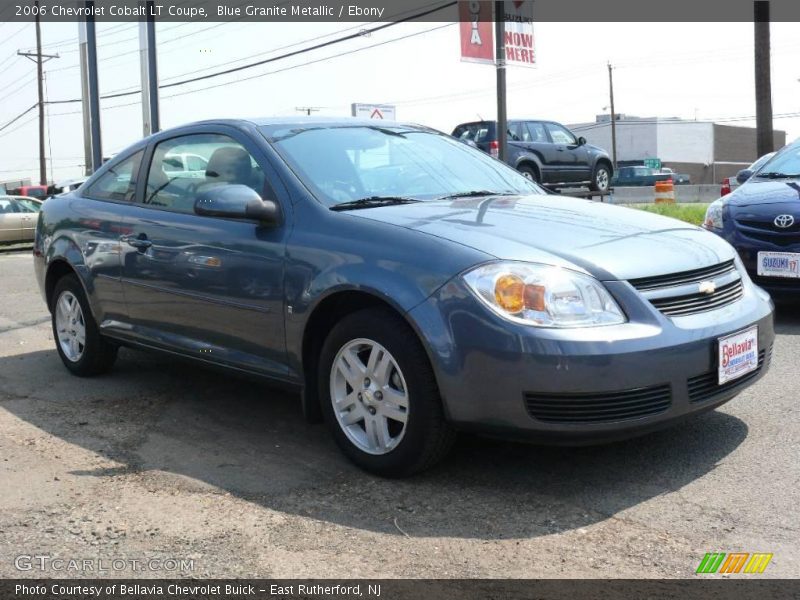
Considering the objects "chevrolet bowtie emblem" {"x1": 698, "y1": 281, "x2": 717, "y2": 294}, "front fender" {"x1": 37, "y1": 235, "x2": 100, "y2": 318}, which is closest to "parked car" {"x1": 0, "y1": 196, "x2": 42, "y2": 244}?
"front fender" {"x1": 37, "y1": 235, "x2": 100, "y2": 318}

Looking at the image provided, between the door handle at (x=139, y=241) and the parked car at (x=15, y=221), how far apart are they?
16539 millimetres

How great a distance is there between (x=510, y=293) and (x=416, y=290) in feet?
1.25

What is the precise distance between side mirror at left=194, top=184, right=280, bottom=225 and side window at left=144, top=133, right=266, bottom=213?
0.67 feet

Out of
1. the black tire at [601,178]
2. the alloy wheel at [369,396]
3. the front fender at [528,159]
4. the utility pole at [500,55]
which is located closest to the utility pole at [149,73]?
the utility pole at [500,55]

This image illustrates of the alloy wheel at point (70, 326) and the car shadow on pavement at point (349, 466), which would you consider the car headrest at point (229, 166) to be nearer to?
the car shadow on pavement at point (349, 466)

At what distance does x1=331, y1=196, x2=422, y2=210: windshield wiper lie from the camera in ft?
13.9

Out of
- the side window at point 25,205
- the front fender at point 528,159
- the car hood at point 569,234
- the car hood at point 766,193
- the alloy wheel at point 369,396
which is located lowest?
the alloy wheel at point 369,396

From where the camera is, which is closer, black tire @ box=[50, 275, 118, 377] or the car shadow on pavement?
the car shadow on pavement

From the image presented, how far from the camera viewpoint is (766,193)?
7109mm

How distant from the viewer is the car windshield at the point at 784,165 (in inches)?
302

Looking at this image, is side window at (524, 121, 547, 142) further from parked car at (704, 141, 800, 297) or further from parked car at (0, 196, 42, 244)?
parked car at (0, 196, 42, 244)

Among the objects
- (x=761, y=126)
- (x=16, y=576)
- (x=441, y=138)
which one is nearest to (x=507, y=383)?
(x=16, y=576)

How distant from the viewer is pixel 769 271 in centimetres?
672

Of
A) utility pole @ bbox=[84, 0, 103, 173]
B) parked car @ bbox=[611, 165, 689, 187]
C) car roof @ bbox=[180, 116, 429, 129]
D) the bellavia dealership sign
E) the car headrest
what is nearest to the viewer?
the car headrest
